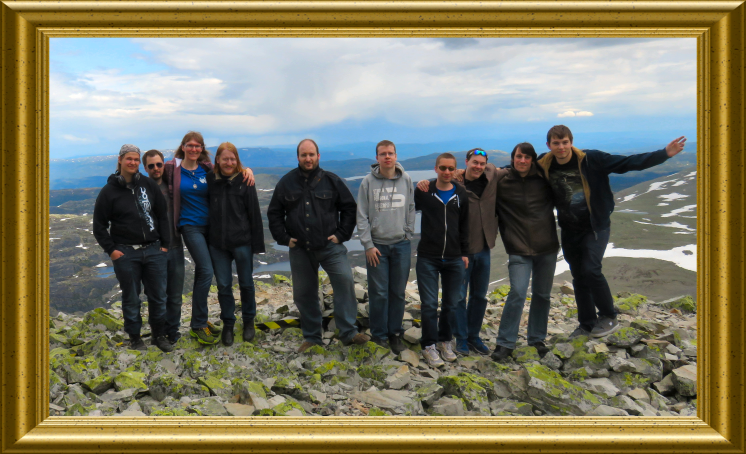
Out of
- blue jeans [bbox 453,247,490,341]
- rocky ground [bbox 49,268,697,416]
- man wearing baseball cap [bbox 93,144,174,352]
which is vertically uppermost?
man wearing baseball cap [bbox 93,144,174,352]

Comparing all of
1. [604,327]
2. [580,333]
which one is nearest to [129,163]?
[580,333]

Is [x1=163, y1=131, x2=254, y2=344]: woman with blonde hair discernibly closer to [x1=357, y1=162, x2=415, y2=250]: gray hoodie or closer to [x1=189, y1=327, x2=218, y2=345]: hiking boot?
[x1=189, y1=327, x2=218, y2=345]: hiking boot

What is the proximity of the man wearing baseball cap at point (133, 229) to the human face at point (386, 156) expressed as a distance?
3.18 metres

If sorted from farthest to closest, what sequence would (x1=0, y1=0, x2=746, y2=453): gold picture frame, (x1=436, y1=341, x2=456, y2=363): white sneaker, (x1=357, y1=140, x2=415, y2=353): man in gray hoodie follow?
(x1=436, y1=341, x2=456, y2=363): white sneaker
(x1=357, y1=140, x2=415, y2=353): man in gray hoodie
(x1=0, y1=0, x2=746, y2=453): gold picture frame

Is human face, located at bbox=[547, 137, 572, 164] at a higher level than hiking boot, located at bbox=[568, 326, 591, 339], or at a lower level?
higher

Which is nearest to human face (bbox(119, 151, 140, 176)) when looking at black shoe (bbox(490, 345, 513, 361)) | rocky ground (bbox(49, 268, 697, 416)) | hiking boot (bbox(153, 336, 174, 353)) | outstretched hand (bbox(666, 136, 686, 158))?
hiking boot (bbox(153, 336, 174, 353))

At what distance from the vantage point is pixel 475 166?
20.4 ft

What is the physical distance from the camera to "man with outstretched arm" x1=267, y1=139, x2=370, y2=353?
6.13m

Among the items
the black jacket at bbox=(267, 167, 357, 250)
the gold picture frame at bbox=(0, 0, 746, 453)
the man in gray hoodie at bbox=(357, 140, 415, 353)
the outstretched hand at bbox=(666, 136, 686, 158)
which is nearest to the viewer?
the gold picture frame at bbox=(0, 0, 746, 453)

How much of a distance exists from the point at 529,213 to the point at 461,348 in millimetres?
2269

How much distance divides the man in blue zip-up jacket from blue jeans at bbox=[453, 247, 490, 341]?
1201 mm

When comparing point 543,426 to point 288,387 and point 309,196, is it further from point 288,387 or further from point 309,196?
point 309,196

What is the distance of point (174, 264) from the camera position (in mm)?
6871

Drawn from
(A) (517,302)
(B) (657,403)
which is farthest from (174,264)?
(B) (657,403)
